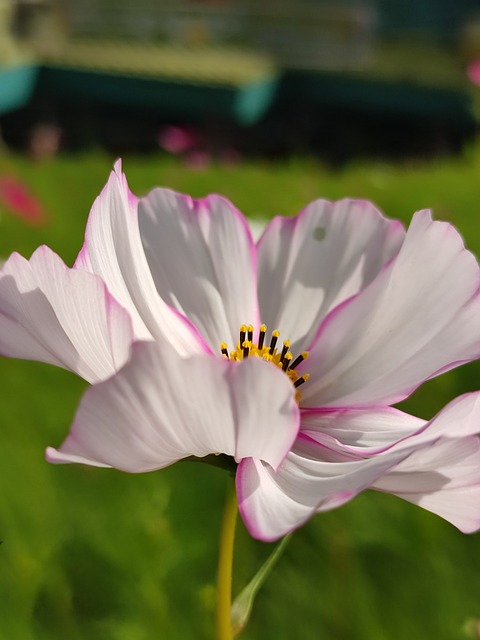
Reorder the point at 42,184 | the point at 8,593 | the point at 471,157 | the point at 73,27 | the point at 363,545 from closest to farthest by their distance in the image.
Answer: the point at 8,593 < the point at 363,545 < the point at 42,184 < the point at 471,157 < the point at 73,27

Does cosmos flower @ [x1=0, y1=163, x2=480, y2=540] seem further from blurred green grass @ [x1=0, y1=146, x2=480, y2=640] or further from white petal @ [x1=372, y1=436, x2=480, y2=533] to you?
blurred green grass @ [x1=0, y1=146, x2=480, y2=640]

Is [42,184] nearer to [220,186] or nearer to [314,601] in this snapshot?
[220,186]

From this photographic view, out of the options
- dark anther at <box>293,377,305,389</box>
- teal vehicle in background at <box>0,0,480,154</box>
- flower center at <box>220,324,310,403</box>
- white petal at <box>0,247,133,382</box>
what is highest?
teal vehicle in background at <box>0,0,480,154</box>

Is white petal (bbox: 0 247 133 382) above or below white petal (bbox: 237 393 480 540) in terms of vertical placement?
above

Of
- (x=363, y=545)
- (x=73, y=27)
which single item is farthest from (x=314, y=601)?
(x=73, y=27)

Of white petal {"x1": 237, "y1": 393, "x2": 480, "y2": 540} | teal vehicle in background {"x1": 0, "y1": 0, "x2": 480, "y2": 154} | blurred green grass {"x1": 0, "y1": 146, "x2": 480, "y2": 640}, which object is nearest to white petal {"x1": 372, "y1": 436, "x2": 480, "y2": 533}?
white petal {"x1": 237, "y1": 393, "x2": 480, "y2": 540}
